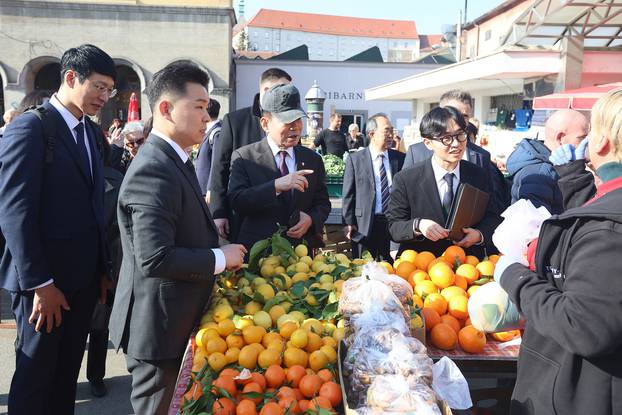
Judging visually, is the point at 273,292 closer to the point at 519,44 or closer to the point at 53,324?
the point at 53,324

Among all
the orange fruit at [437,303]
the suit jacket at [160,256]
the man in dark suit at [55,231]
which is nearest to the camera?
the suit jacket at [160,256]

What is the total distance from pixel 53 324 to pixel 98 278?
35cm

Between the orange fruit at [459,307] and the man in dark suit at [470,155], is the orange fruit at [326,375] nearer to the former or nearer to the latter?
the orange fruit at [459,307]

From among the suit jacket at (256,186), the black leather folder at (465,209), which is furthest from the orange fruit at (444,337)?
the suit jacket at (256,186)

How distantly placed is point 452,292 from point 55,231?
199 cm

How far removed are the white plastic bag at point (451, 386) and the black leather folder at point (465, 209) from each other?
1.36 m

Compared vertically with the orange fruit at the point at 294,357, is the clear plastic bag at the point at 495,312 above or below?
above

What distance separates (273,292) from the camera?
2.51 m

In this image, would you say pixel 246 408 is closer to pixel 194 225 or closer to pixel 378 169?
pixel 194 225

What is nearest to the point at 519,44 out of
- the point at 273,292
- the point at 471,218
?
the point at 471,218

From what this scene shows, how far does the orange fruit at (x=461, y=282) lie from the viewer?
273 centimetres

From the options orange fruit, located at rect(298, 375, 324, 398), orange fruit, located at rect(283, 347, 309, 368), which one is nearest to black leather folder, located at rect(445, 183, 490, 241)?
orange fruit, located at rect(283, 347, 309, 368)

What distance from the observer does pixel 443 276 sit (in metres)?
2.71

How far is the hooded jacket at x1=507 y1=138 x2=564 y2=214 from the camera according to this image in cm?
341
